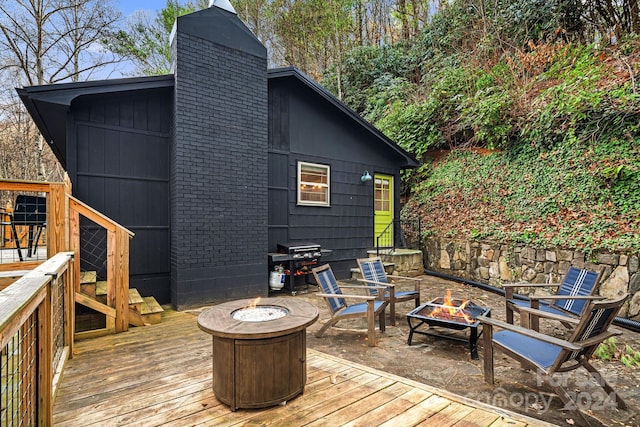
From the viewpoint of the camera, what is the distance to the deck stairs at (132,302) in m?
3.89

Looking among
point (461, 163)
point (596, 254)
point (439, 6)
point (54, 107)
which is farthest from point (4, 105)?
point (596, 254)

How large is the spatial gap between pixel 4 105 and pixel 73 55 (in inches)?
129

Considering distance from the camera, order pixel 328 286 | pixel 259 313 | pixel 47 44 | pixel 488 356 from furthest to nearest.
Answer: pixel 47 44 < pixel 328 286 < pixel 488 356 < pixel 259 313

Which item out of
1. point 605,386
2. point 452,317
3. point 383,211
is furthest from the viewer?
point 383,211

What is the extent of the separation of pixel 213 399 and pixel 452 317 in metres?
2.49

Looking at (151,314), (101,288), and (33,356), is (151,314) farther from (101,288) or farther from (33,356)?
(33,356)

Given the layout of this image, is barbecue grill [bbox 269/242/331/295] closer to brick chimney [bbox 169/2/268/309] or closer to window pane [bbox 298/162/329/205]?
brick chimney [bbox 169/2/268/309]

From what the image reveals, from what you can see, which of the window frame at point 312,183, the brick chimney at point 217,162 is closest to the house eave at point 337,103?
the brick chimney at point 217,162

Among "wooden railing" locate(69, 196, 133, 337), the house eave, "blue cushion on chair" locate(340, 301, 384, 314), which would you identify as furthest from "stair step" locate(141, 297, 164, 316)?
the house eave

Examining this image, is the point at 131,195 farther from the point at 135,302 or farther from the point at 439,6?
the point at 439,6

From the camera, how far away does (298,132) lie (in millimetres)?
6684

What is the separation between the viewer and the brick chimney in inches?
193

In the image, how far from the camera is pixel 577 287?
3.92 meters

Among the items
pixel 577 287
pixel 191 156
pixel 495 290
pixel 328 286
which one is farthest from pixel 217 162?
pixel 495 290
